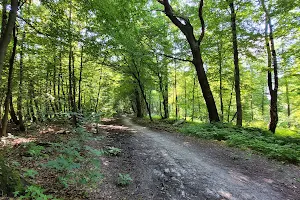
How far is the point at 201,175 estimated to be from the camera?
15.4ft

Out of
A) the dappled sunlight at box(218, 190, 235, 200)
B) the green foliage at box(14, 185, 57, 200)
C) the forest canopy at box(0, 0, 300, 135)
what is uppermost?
the forest canopy at box(0, 0, 300, 135)

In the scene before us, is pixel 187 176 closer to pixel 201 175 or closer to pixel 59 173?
pixel 201 175

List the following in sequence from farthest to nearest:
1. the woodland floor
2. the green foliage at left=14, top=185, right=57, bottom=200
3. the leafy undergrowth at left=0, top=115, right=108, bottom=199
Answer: the woodland floor, the leafy undergrowth at left=0, top=115, right=108, bottom=199, the green foliage at left=14, top=185, right=57, bottom=200

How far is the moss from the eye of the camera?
9.37 feet

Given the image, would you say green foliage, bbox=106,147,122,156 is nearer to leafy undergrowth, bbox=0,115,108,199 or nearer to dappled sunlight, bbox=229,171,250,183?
leafy undergrowth, bbox=0,115,108,199

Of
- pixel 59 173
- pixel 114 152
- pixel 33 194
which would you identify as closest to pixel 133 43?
pixel 114 152

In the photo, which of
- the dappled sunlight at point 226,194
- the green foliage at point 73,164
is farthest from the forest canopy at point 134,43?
the dappled sunlight at point 226,194

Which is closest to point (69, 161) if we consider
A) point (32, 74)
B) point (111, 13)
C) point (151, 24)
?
point (111, 13)

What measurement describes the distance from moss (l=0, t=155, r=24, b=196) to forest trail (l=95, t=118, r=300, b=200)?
151cm

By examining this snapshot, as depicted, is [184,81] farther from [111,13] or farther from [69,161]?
[69,161]

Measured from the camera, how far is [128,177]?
449 centimetres

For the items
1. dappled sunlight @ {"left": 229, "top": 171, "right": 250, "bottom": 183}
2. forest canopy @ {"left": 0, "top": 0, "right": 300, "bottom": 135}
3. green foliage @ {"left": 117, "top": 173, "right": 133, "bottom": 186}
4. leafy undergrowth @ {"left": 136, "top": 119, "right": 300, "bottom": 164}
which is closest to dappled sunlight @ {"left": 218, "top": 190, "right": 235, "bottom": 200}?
dappled sunlight @ {"left": 229, "top": 171, "right": 250, "bottom": 183}

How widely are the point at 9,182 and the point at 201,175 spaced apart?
3929 mm

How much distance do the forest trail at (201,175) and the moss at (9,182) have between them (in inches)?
59.4
